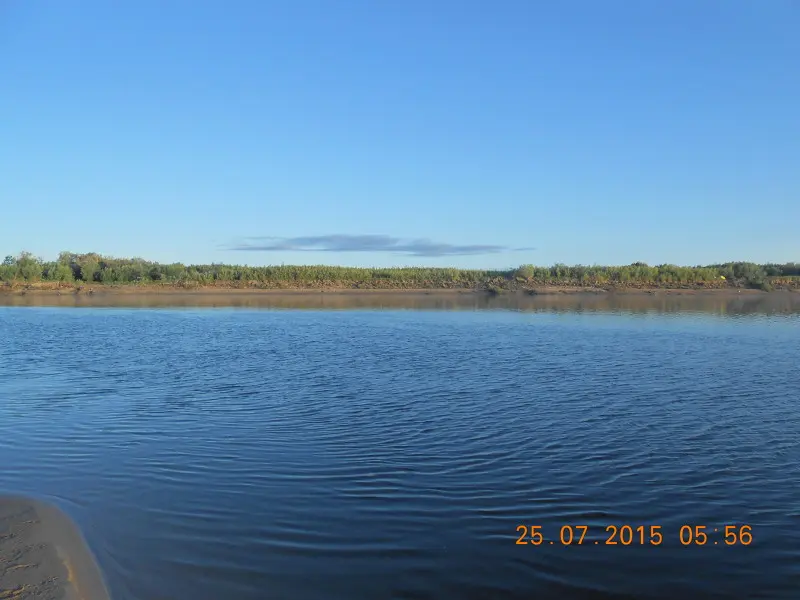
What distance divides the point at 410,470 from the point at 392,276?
7957 cm

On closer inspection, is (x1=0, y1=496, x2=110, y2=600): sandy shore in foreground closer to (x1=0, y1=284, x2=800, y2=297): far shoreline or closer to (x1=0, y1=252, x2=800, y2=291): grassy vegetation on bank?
(x1=0, y1=284, x2=800, y2=297): far shoreline

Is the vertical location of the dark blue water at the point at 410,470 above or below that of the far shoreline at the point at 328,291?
below

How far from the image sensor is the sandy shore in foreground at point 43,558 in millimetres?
5344

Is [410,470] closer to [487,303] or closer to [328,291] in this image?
[487,303]

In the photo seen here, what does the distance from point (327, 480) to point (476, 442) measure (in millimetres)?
2825

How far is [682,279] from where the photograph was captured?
79062 millimetres

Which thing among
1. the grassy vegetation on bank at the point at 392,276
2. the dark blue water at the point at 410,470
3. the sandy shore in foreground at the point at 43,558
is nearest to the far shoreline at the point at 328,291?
the grassy vegetation on bank at the point at 392,276

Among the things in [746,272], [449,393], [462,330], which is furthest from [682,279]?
[449,393]
